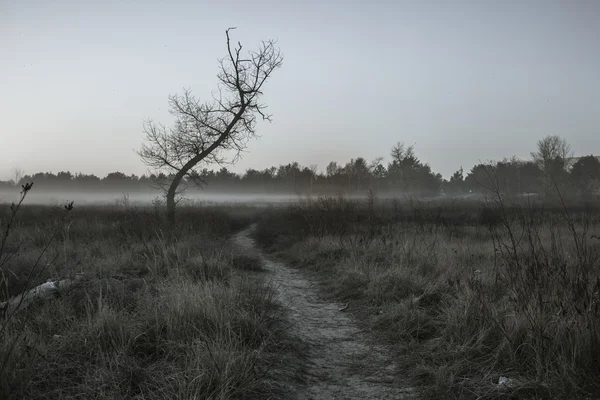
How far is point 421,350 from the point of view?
388cm

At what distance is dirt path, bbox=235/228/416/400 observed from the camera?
10.5 feet

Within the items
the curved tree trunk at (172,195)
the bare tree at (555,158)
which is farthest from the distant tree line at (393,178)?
the curved tree trunk at (172,195)

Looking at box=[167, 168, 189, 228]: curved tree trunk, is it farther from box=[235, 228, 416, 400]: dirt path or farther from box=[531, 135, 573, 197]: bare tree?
box=[531, 135, 573, 197]: bare tree

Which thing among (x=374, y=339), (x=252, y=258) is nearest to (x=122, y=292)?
(x=374, y=339)

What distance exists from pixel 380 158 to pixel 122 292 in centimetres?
7137

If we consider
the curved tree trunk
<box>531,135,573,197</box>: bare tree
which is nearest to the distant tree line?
<box>531,135,573,197</box>: bare tree

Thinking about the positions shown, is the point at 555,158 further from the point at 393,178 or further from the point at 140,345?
the point at 140,345

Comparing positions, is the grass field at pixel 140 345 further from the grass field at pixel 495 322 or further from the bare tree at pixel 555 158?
the bare tree at pixel 555 158

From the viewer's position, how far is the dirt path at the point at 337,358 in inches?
126

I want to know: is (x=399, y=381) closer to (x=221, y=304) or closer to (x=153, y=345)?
(x=221, y=304)

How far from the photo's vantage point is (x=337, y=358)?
3.95 m

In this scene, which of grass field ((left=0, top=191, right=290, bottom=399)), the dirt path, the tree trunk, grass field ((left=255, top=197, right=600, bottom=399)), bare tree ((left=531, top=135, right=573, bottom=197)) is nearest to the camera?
grass field ((left=0, top=191, right=290, bottom=399))

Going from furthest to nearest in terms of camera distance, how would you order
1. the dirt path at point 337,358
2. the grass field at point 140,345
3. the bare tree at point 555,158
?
the bare tree at point 555,158 < the dirt path at point 337,358 < the grass field at point 140,345

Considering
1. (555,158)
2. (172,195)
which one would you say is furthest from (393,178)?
(172,195)
